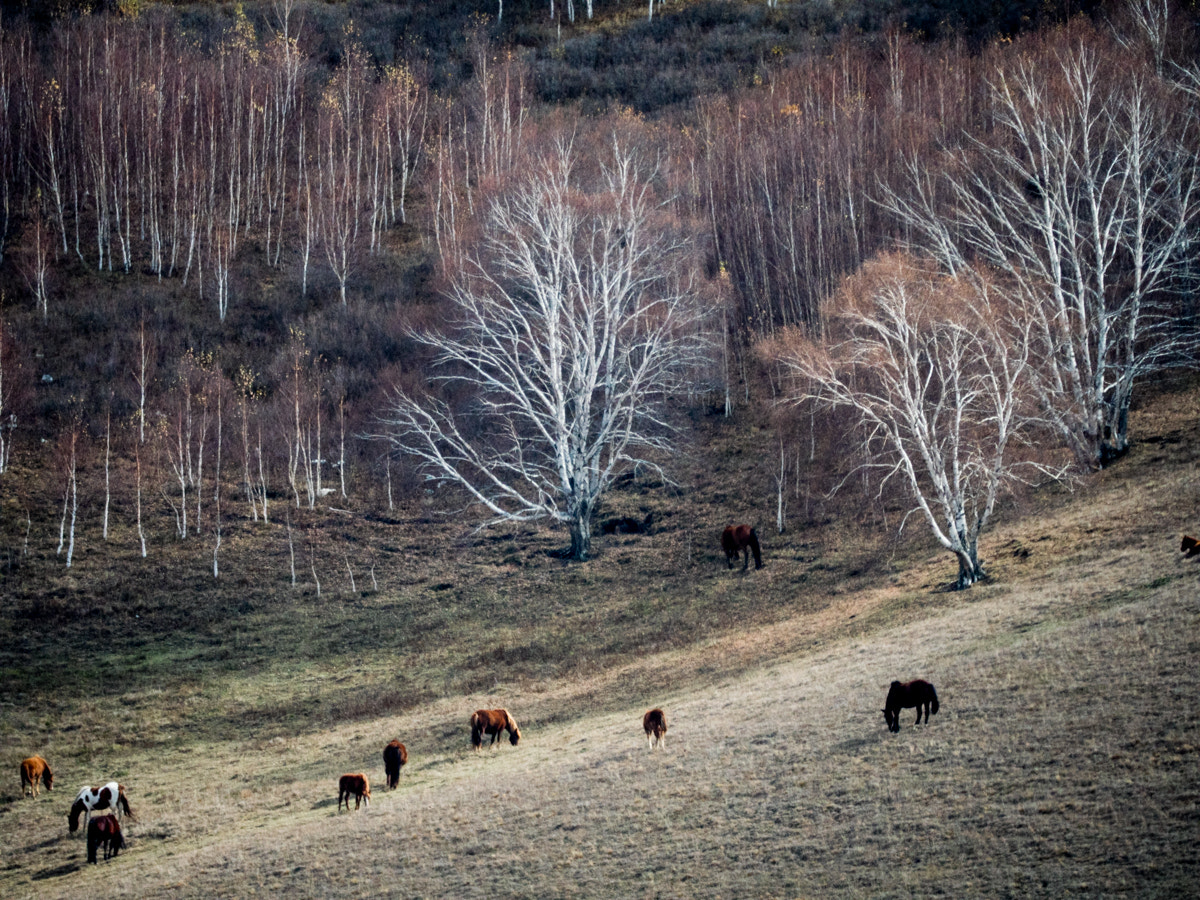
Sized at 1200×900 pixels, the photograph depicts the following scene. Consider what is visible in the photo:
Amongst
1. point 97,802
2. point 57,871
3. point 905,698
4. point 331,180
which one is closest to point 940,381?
point 905,698

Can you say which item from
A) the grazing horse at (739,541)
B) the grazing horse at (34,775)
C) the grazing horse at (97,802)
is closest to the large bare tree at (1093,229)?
the grazing horse at (739,541)

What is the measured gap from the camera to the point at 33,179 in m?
60.5

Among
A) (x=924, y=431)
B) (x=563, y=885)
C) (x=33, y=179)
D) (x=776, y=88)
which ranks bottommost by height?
(x=563, y=885)

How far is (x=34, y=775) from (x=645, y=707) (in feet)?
43.9

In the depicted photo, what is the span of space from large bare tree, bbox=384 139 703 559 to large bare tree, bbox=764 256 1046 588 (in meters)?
6.55

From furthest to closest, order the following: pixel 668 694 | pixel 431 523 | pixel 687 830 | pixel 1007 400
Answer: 1. pixel 431 523
2. pixel 1007 400
3. pixel 668 694
4. pixel 687 830

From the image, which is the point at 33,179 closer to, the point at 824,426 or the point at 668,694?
the point at 824,426

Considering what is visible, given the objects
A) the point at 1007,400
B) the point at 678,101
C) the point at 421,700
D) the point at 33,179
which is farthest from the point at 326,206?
the point at 1007,400

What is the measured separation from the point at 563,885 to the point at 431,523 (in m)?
28.8

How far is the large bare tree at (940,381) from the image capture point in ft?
85.3

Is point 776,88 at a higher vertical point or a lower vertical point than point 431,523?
higher

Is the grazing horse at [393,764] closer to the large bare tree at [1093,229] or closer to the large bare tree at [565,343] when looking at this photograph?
the large bare tree at [565,343]

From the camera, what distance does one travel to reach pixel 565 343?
1554 inches

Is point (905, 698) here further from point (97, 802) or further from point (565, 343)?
point (565, 343)
